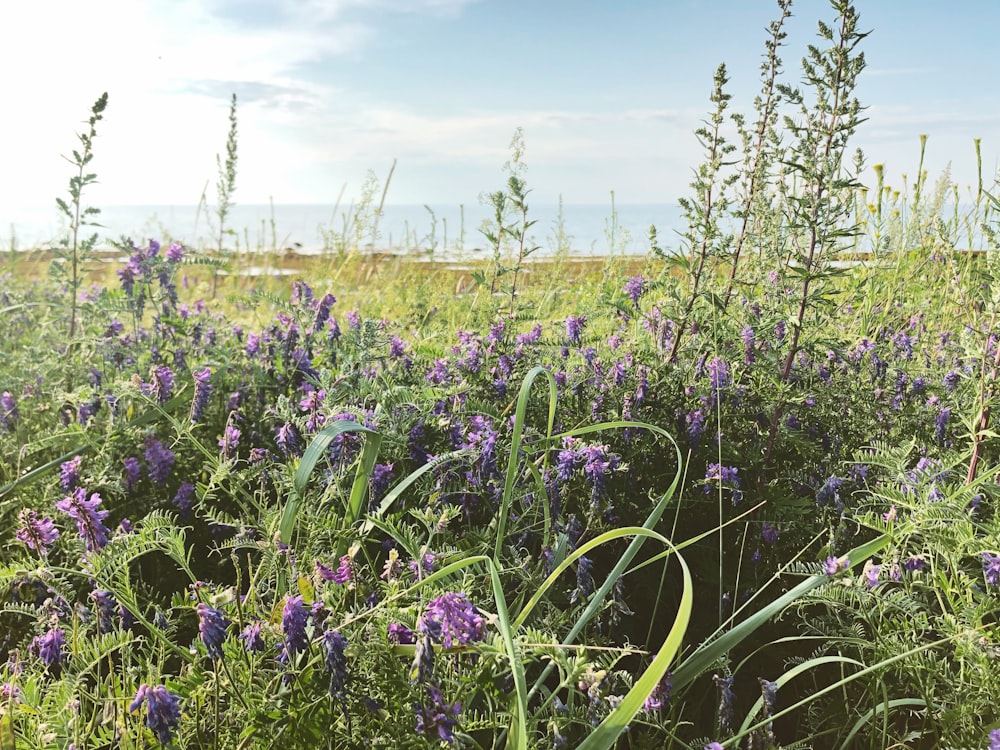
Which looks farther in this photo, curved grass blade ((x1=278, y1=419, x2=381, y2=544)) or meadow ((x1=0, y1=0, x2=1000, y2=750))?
curved grass blade ((x1=278, y1=419, x2=381, y2=544))

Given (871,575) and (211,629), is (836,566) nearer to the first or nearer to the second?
(871,575)

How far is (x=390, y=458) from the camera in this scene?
2316 mm

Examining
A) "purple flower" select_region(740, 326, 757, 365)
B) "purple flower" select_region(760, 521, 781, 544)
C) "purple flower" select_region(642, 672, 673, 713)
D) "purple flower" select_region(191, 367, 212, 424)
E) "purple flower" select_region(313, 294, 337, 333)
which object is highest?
"purple flower" select_region(313, 294, 337, 333)

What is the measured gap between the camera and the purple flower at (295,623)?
1.19 metres

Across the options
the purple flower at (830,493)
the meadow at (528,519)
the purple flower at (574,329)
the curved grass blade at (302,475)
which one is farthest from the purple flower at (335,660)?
the purple flower at (574,329)

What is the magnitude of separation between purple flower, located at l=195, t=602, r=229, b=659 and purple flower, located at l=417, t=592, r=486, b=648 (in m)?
0.33

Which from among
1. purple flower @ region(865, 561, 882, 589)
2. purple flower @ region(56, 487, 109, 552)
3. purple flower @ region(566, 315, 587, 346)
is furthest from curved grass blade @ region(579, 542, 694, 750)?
purple flower @ region(566, 315, 587, 346)

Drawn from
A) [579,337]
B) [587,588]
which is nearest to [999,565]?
[587,588]

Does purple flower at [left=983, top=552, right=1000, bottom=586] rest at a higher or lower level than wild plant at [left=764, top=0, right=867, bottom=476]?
lower

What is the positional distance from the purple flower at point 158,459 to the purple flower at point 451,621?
143cm

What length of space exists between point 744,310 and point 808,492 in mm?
747

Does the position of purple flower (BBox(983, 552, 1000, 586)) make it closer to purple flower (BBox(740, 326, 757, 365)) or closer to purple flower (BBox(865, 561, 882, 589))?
purple flower (BBox(865, 561, 882, 589))

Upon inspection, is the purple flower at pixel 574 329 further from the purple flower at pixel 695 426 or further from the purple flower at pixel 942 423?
the purple flower at pixel 942 423

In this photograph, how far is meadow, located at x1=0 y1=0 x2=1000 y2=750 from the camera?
4.43 feet
